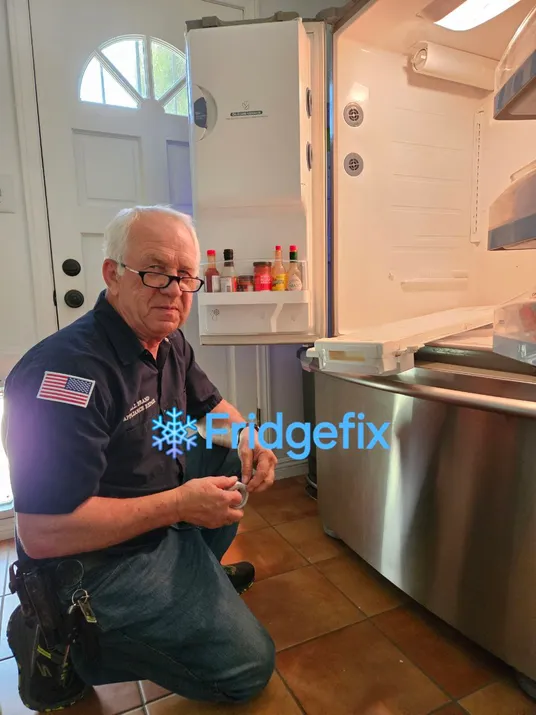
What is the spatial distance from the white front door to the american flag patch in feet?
2.96

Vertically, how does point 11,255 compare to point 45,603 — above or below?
above

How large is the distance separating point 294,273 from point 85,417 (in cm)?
83

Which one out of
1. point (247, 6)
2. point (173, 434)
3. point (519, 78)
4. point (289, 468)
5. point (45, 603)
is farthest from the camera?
point (289, 468)

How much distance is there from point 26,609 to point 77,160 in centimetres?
132

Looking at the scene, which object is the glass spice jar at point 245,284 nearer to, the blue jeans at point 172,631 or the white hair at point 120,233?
the white hair at point 120,233

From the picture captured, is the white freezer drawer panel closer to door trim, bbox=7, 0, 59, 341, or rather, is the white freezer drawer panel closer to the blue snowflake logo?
door trim, bbox=7, 0, 59, 341

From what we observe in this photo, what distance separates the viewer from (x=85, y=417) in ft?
2.42

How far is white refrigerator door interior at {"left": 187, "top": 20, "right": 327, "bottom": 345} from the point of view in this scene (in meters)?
1.28

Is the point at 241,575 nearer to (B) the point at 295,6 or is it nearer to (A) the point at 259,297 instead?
(A) the point at 259,297

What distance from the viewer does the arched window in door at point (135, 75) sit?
5.02 feet

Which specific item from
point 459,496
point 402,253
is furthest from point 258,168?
point 459,496

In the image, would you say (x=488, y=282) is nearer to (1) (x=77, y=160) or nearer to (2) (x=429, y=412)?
(2) (x=429, y=412)

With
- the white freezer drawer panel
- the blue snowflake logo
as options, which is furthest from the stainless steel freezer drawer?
the white freezer drawer panel

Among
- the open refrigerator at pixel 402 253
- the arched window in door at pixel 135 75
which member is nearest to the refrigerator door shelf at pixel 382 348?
the open refrigerator at pixel 402 253
